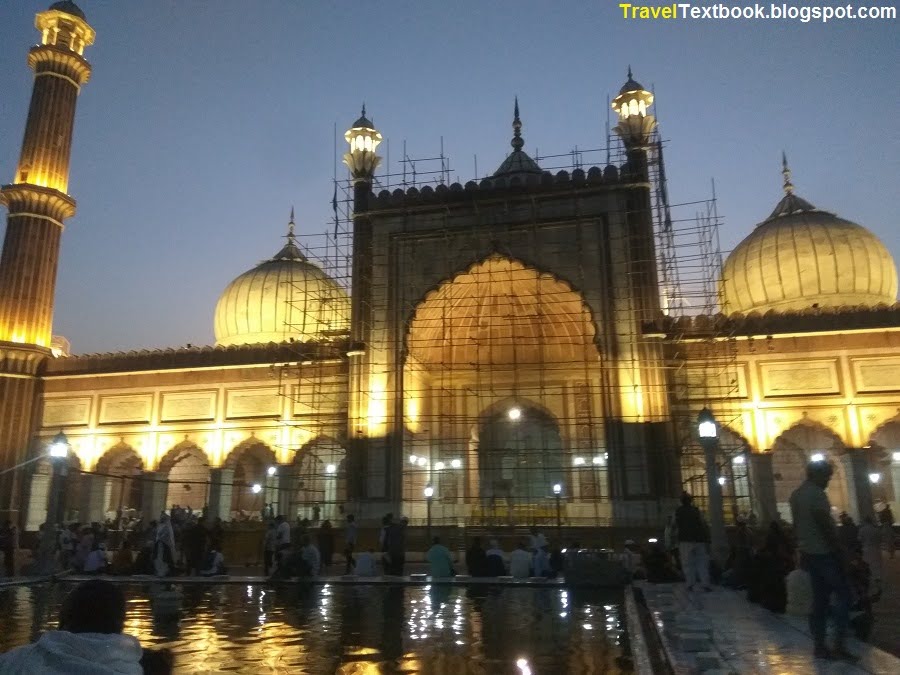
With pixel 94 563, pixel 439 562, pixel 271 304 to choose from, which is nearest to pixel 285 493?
pixel 271 304

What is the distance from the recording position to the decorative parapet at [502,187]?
16.8 m

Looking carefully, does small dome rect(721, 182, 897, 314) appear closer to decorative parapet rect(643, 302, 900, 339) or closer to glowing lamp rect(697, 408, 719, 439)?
decorative parapet rect(643, 302, 900, 339)

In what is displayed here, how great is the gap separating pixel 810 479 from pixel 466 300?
14.8 m

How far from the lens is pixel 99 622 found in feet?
6.64

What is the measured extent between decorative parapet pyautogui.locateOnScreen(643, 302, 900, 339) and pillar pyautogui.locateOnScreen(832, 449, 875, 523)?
9.03ft

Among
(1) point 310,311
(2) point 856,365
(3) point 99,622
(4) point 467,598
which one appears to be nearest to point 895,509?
(2) point 856,365

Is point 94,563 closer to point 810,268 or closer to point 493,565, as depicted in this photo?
point 493,565

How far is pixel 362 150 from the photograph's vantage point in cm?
1856

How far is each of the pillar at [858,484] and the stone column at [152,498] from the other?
623 inches

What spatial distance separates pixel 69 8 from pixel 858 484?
81.9ft

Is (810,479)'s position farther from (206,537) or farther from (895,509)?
(895,509)


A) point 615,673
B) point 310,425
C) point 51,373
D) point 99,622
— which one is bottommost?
point 615,673

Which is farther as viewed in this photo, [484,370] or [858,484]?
[484,370]

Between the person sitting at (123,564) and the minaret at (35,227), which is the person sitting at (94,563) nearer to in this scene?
the person sitting at (123,564)
